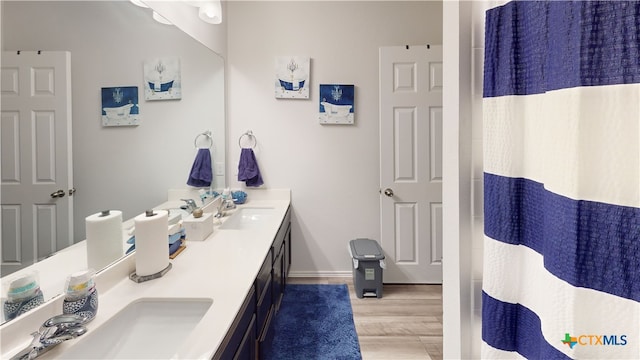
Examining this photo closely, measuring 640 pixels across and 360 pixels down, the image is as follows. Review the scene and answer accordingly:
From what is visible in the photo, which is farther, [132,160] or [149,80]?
[149,80]

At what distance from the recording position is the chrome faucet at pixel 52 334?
2.32ft

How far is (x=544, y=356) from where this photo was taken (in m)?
0.57

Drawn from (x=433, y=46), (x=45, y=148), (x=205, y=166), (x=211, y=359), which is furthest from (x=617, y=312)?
(x=433, y=46)

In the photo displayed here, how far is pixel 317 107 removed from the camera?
8.93 feet

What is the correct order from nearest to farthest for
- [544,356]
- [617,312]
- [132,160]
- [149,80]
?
[617,312]
[544,356]
[132,160]
[149,80]

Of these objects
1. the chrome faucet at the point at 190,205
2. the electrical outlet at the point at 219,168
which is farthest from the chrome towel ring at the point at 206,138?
the chrome faucet at the point at 190,205

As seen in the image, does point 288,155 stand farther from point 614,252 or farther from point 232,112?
point 614,252

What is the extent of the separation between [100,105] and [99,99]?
0.02 m

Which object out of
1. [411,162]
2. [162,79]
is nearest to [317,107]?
[411,162]

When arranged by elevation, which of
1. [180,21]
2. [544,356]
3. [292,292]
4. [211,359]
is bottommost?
[292,292]

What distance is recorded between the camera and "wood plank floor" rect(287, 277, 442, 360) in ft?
5.97

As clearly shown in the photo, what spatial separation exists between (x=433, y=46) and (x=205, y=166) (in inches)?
89.5

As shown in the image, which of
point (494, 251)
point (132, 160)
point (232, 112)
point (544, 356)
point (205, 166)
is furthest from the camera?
point (232, 112)

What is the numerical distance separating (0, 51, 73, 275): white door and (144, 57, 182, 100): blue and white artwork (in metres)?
0.48
